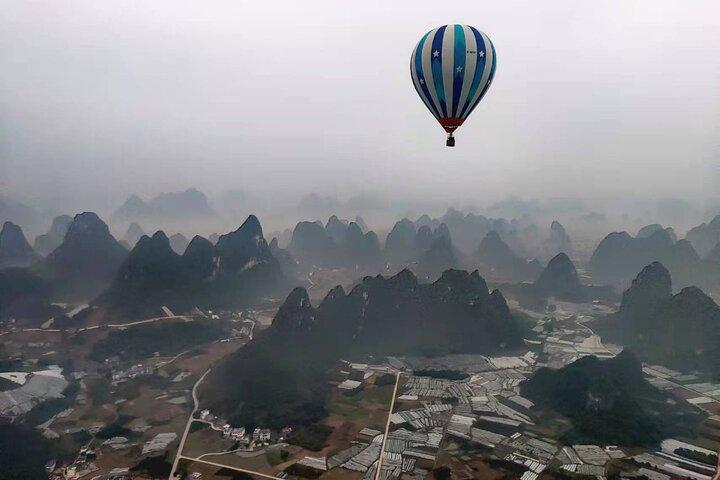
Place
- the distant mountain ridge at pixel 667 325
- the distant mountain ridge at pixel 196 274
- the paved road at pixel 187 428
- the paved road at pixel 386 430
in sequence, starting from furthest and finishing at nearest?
the distant mountain ridge at pixel 196 274
the distant mountain ridge at pixel 667 325
the paved road at pixel 187 428
the paved road at pixel 386 430

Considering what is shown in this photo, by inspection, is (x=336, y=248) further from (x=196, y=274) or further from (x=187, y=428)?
(x=187, y=428)

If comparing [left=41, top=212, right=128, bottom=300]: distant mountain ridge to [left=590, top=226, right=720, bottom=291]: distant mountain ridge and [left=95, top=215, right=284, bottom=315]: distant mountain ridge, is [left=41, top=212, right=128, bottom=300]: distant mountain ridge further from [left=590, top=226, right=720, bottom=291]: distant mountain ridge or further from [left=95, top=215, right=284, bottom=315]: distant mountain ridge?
[left=590, top=226, right=720, bottom=291]: distant mountain ridge

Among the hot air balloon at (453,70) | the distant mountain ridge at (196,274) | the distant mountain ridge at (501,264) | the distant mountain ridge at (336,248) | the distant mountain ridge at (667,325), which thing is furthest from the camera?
the distant mountain ridge at (336,248)

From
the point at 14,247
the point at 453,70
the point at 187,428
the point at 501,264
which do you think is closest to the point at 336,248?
the point at 501,264

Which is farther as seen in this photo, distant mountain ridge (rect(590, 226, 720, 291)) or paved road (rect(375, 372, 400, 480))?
distant mountain ridge (rect(590, 226, 720, 291))

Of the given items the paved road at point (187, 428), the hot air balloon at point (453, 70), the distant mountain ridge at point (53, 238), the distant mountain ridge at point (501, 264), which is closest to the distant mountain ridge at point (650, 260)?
the distant mountain ridge at point (501, 264)


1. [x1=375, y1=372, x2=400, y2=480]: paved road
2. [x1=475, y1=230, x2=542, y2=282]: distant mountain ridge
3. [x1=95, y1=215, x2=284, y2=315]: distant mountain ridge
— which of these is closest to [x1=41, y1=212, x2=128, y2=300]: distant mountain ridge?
[x1=95, y1=215, x2=284, y2=315]: distant mountain ridge

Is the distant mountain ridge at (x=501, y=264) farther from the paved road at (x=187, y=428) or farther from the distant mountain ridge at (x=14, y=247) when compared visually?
the distant mountain ridge at (x=14, y=247)
